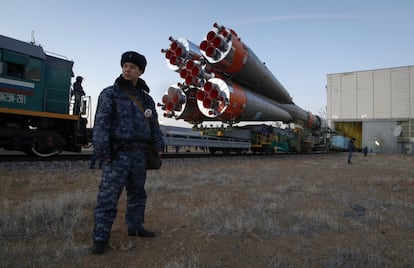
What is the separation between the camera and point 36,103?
31.0 ft

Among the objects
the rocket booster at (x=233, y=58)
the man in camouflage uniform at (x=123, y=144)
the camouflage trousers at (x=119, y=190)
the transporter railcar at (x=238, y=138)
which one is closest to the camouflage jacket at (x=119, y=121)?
the man in camouflage uniform at (x=123, y=144)

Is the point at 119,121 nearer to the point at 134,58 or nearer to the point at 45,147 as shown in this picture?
the point at 134,58

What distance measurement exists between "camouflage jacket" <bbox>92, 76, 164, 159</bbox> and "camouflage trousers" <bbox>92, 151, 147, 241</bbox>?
0.47 ft

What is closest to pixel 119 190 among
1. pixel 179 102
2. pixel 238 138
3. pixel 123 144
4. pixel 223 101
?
pixel 123 144

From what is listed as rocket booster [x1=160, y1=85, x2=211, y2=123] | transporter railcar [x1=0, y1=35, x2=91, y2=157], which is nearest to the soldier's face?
transporter railcar [x1=0, y1=35, x2=91, y2=157]

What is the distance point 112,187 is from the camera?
2873mm

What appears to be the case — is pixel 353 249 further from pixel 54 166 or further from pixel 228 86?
pixel 228 86

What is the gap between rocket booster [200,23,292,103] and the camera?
541 inches

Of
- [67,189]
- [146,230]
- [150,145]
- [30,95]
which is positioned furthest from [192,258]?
[30,95]

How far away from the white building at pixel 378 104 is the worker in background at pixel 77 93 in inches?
1528

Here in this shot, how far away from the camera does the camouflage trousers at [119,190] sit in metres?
2.79

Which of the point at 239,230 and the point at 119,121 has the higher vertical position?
the point at 119,121

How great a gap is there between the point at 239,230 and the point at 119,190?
1.42 m

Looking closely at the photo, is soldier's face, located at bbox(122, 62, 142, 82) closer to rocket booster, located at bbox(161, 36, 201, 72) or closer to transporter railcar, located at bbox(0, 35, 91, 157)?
transporter railcar, located at bbox(0, 35, 91, 157)
